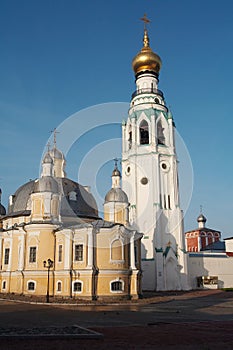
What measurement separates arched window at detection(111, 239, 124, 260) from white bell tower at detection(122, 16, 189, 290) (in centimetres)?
1354

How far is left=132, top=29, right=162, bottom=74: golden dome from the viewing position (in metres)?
49.7

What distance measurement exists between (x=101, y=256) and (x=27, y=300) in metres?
6.37

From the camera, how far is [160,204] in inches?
1751

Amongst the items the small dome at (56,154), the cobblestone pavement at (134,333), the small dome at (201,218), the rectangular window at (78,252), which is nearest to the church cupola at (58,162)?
the small dome at (56,154)

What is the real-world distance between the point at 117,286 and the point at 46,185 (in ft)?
34.0

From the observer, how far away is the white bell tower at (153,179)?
42.4 m

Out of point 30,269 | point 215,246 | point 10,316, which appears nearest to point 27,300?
point 30,269

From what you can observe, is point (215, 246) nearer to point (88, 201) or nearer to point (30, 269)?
point (88, 201)

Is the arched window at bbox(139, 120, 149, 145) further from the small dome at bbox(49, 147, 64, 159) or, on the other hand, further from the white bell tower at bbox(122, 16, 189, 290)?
the small dome at bbox(49, 147, 64, 159)

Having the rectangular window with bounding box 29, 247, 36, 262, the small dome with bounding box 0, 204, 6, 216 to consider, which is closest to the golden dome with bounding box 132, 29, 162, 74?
the small dome with bounding box 0, 204, 6, 216

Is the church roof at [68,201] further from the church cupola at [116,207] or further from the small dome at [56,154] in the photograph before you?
the small dome at [56,154]

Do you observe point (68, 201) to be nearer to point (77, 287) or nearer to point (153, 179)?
point (77, 287)

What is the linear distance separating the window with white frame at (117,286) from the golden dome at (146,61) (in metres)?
31.6

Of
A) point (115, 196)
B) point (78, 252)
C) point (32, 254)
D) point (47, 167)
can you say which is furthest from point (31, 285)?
point (115, 196)
